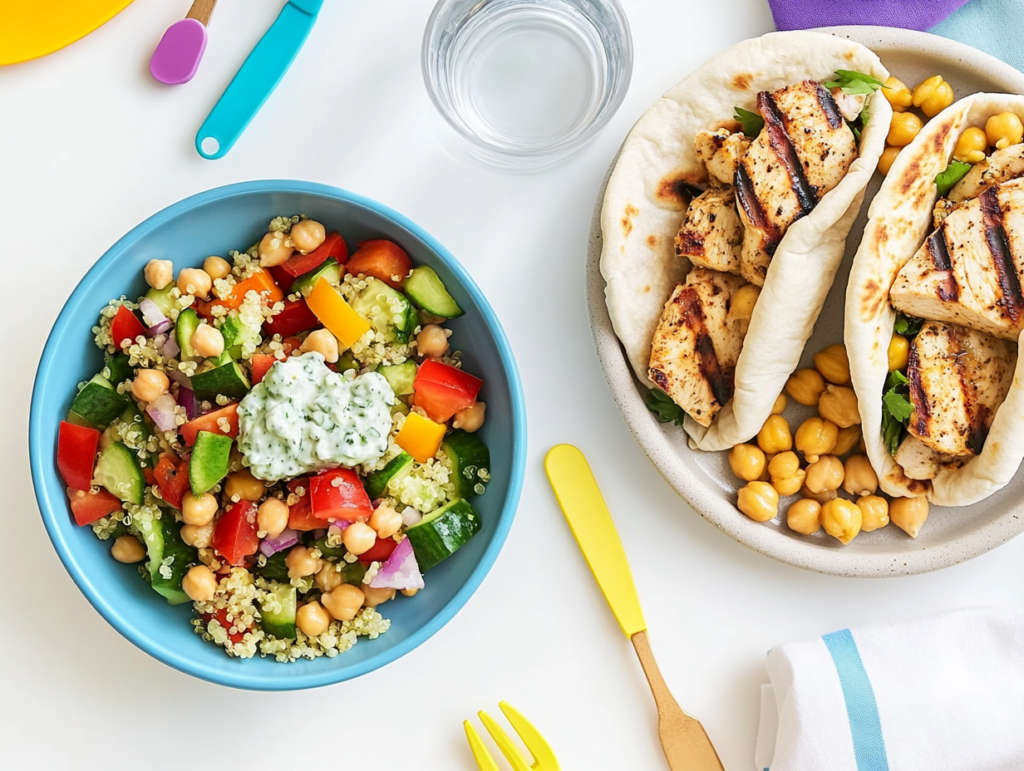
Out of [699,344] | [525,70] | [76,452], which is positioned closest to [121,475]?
[76,452]

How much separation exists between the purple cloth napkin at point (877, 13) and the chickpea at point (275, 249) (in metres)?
1.42

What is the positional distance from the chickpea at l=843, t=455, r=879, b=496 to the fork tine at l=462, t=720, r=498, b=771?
1188mm

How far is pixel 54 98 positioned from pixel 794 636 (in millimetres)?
2527

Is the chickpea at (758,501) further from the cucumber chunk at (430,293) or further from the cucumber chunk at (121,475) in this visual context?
the cucumber chunk at (121,475)

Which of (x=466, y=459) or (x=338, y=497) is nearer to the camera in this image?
(x=338, y=497)

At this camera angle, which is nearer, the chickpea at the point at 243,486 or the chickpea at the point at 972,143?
the chickpea at the point at 243,486

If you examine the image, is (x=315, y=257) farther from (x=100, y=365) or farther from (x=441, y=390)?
(x=100, y=365)

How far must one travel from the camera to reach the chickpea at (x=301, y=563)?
1872mm

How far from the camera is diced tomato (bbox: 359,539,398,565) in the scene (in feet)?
6.23

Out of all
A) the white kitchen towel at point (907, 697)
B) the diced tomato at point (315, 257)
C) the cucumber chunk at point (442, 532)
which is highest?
the diced tomato at point (315, 257)

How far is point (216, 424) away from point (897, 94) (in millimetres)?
1854

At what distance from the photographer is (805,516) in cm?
209

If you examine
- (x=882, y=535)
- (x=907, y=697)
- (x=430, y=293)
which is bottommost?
(x=907, y=697)

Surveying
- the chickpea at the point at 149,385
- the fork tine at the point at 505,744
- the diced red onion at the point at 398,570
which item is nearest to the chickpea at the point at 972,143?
the diced red onion at the point at 398,570
